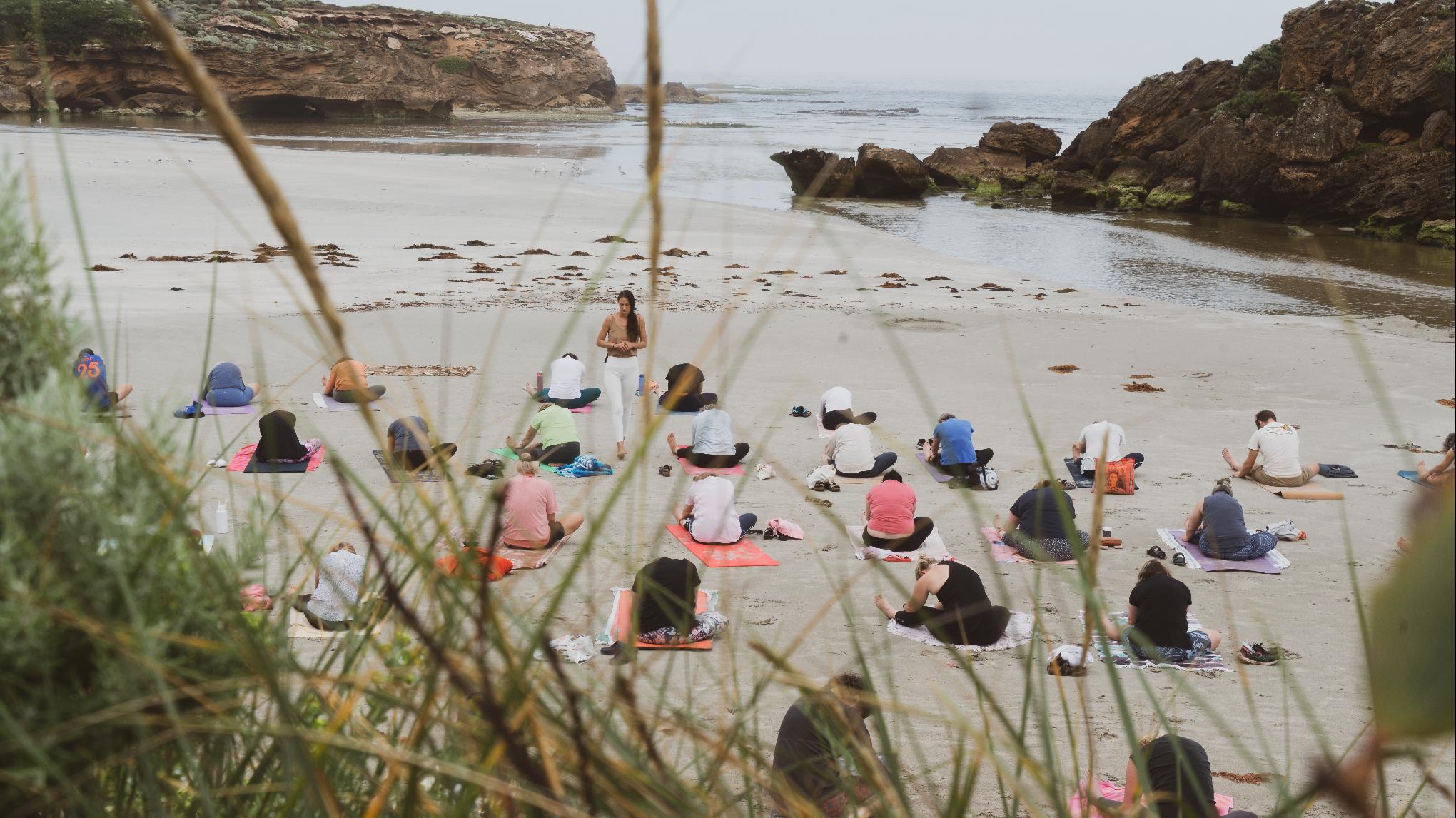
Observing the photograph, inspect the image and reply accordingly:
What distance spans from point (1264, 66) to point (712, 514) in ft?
147

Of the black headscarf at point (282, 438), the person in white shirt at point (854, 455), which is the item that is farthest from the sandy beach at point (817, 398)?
the person in white shirt at point (854, 455)

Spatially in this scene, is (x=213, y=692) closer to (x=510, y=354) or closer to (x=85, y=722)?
(x=85, y=722)

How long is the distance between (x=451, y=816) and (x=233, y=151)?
63cm

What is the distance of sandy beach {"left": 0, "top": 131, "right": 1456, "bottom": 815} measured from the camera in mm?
1908

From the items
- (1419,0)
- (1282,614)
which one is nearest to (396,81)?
(1419,0)

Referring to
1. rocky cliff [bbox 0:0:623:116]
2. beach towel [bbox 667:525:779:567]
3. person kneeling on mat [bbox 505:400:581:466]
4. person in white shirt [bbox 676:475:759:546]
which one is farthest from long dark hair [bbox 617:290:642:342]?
rocky cliff [bbox 0:0:623:116]

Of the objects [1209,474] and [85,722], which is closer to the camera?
[85,722]

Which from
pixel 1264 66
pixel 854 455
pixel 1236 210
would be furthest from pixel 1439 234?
pixel 854 455

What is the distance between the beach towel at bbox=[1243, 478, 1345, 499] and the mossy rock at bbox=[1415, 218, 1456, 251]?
1040 inches

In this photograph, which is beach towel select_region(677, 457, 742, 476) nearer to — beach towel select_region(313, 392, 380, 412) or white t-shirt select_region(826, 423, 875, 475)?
white t-shirt select_region(826, 423, 875, 475)

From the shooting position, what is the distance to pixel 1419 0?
1515 inches

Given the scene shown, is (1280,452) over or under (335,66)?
under

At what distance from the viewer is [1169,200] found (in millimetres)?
41594

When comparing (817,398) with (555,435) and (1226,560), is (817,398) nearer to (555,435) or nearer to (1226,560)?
(555,435)
